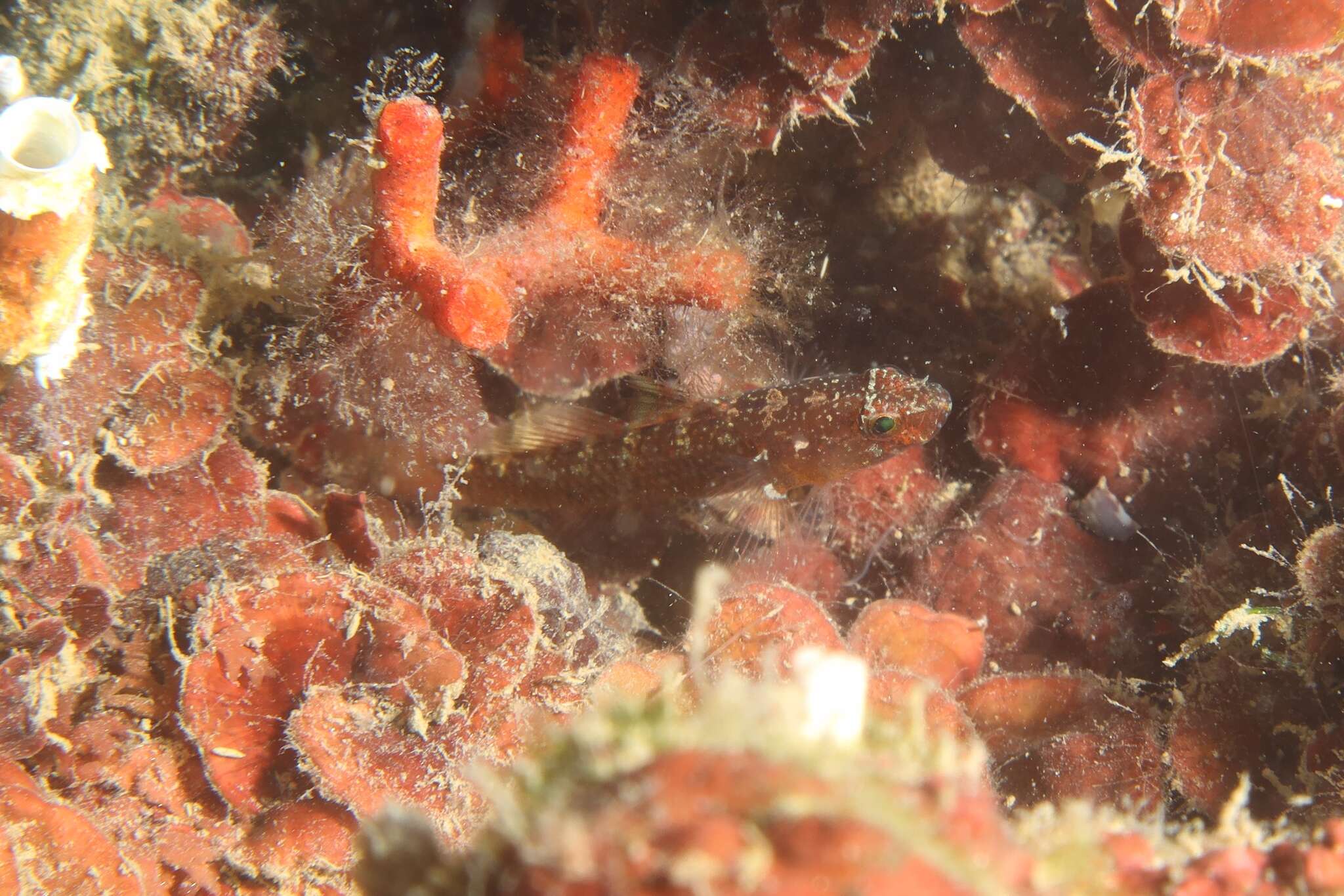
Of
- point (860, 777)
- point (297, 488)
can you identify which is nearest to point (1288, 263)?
point (860, 777)

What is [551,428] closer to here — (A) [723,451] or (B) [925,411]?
(A) [723,451]

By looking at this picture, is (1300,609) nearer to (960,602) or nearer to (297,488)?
(960,602)

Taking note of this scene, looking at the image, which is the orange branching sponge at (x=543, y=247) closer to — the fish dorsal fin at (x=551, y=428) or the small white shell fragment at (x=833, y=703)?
the fish dorsal fin at (x=551, y=428)

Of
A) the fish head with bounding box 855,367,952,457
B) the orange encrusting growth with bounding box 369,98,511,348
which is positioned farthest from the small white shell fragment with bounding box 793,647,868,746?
the fish head with bounding box 855,367,952,457

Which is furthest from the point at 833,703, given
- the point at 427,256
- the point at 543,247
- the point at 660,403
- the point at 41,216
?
the point at 41,216

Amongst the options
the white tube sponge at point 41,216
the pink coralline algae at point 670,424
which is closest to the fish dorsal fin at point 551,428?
the pink coralline algae at point 670,424
